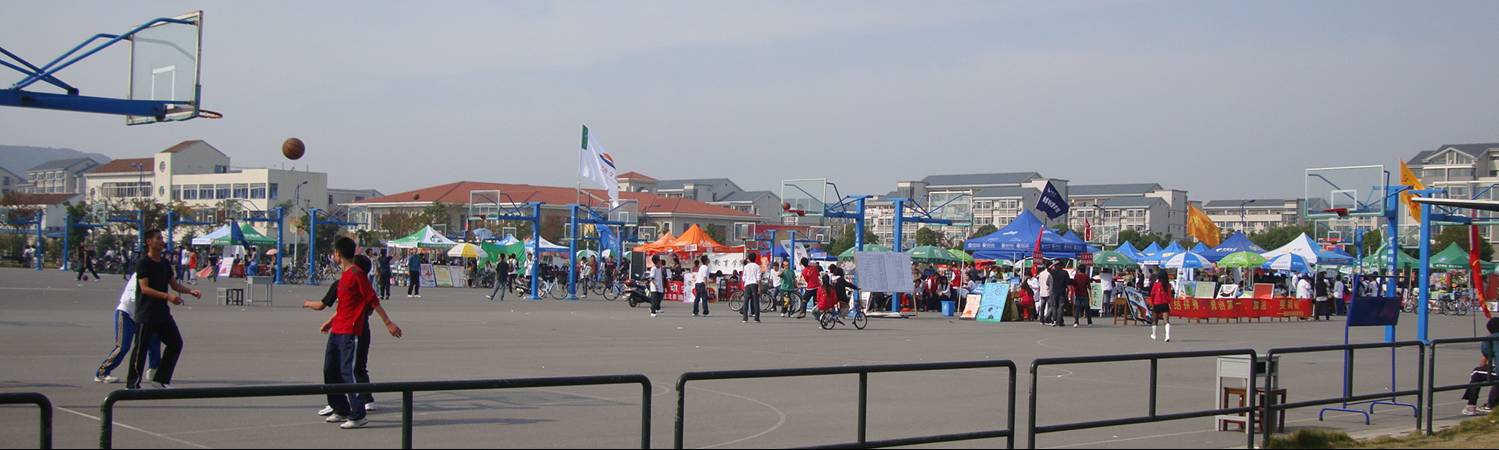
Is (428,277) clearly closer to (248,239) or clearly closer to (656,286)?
(248,239)

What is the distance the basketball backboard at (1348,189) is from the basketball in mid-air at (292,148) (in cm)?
2303

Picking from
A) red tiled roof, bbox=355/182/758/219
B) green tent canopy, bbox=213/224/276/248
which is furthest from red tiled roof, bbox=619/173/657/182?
green tent canopy, bbox=213/224/276/248

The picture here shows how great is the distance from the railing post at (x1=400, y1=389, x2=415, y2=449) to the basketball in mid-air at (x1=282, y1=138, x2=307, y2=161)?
2602cm

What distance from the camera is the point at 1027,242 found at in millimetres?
36375

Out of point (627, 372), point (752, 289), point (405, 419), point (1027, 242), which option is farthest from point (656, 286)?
point (405, 419)

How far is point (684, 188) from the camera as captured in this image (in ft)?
591

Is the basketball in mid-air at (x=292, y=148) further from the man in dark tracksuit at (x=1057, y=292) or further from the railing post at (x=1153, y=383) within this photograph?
the railing post at (x=1153, y=383)

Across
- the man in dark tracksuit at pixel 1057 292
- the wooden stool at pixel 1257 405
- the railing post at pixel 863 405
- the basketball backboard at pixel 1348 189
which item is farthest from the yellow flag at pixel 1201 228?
the railing post at pixel 863 405

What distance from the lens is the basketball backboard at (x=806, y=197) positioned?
37.5m

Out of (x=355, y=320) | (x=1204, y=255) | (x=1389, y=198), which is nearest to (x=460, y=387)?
Answer: (x=355, y=320)

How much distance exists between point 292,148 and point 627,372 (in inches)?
717

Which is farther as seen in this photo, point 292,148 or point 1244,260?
point 1244,260

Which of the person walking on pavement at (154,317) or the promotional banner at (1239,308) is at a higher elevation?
the person walking on pavement at (154,317)

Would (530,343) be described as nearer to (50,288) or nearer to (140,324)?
(140,324)
